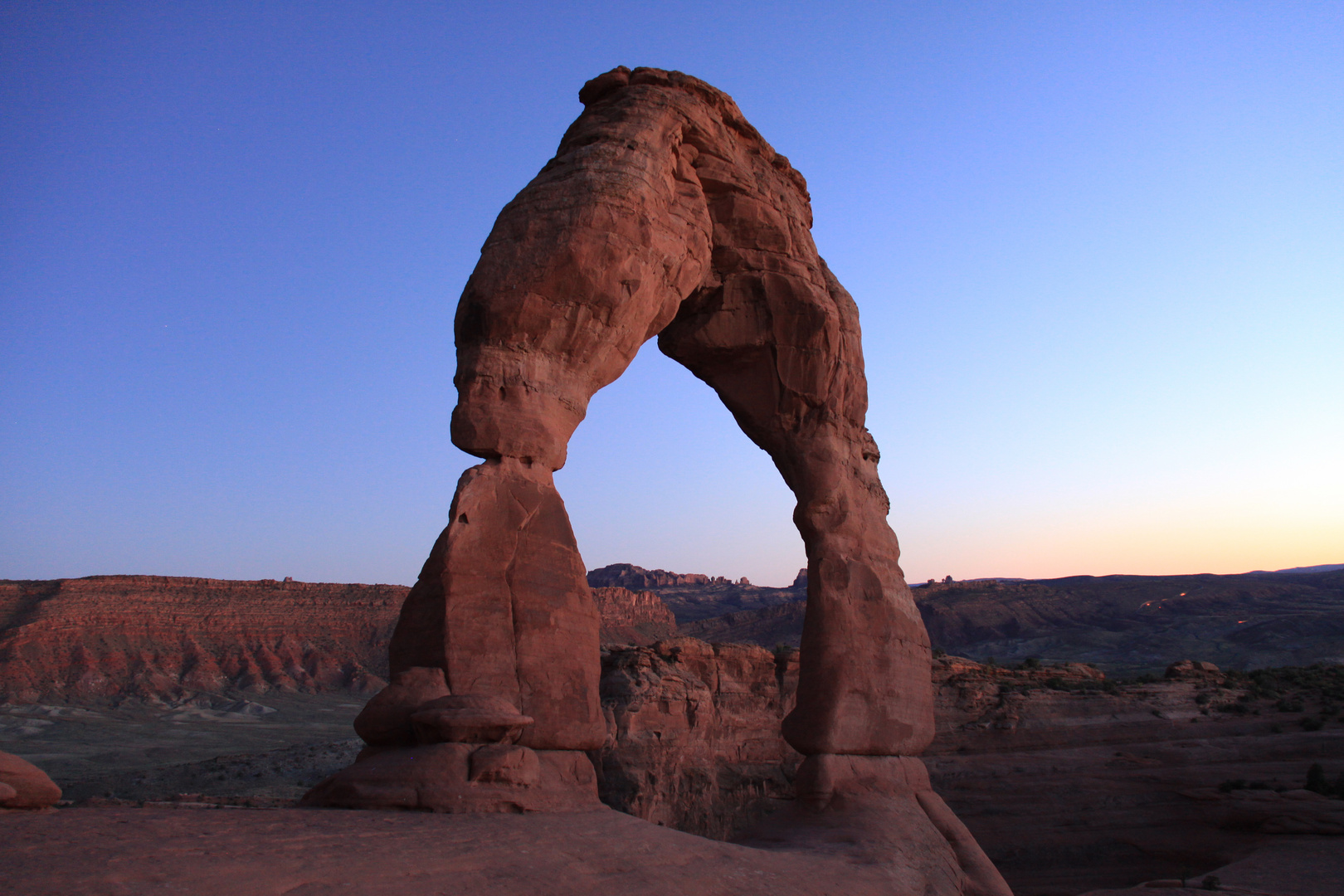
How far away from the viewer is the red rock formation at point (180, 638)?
38.0m

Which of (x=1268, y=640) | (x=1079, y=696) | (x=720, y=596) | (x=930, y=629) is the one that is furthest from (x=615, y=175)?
(x=720, y=596)

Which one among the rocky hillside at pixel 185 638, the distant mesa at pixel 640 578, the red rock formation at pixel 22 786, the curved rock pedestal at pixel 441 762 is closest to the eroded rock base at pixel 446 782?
the curved rock pedestal at pixel 441 762

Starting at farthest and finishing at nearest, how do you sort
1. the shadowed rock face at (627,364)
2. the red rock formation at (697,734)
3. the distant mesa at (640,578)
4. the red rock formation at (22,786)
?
1. the distant mesa at (640,578)
2. the red rock formation at (697,734)
3. the shadowed rock face at (627,364)
4. the red rock formation at (22,786)

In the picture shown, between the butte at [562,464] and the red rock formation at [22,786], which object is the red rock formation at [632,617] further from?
the red rock formation at [22,786]

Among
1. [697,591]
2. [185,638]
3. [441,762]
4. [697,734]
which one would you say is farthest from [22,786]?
[697,591]

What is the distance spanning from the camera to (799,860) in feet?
20.1

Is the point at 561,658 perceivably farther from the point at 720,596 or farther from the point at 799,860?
the point at 720,596

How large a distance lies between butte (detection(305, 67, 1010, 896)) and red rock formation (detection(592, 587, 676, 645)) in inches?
1667

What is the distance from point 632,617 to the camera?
5575 cm

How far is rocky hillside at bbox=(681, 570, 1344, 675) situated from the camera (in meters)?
39.3

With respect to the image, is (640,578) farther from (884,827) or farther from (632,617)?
(884,827)

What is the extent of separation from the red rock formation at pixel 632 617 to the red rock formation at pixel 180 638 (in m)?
12.4

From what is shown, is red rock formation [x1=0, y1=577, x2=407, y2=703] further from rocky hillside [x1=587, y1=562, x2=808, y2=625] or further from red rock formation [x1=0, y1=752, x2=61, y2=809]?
red rock formation [x1=0, y1=752, x2=61, y2=809]

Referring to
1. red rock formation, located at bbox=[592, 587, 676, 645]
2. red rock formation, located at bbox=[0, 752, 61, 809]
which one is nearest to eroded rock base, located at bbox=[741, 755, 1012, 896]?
red rock formation, located at bbox=[0, 752, 61, 809]
